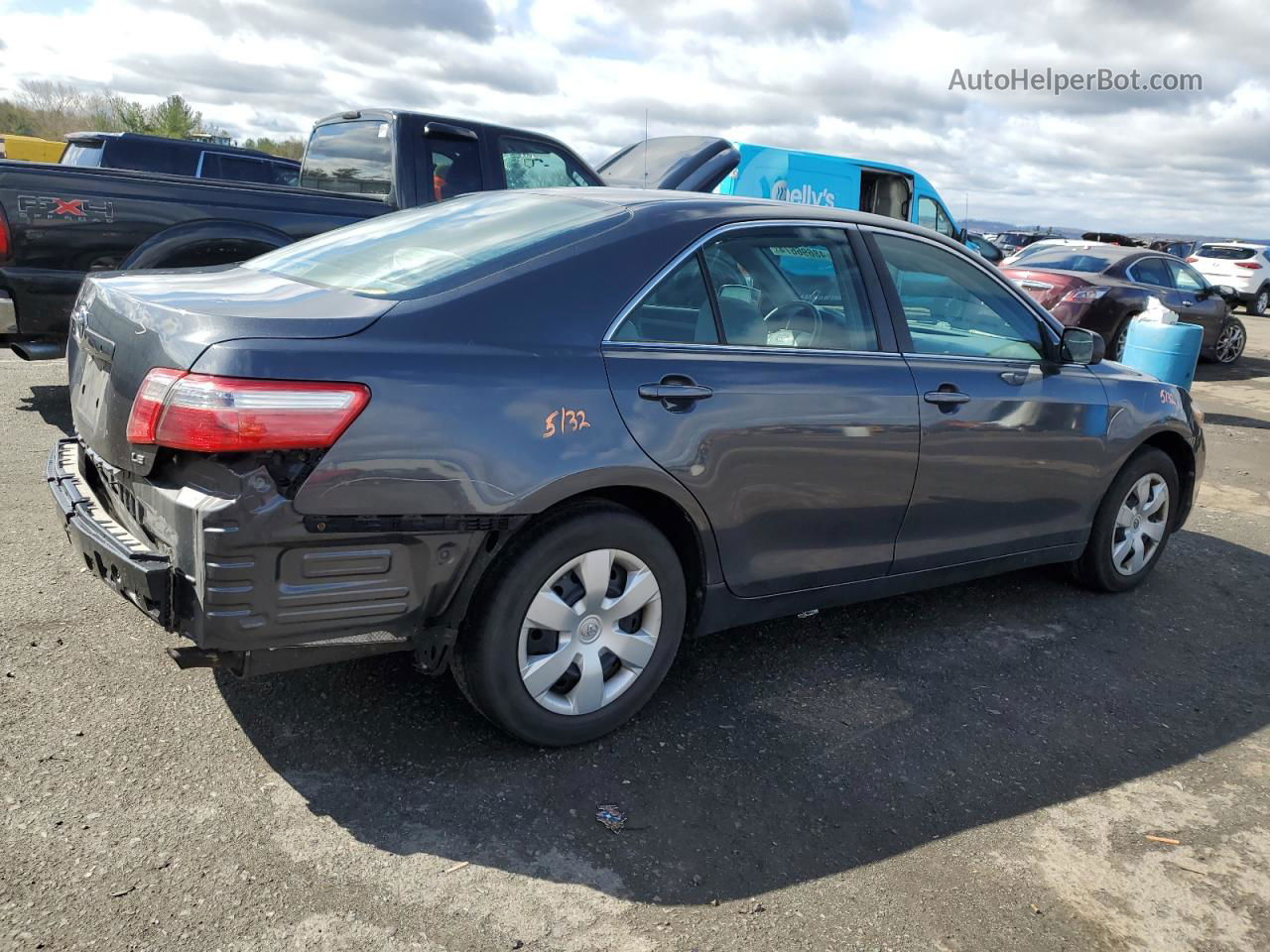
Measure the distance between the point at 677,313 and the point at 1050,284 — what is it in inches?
411

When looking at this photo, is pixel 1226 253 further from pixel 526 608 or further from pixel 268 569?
pixel 268 569

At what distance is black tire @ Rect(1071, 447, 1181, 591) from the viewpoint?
4.98m

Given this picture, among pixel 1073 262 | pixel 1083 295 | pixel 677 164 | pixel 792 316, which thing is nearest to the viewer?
pixel 792 316

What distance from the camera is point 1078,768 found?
352cm

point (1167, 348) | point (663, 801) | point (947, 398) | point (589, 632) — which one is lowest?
point (663, 801)

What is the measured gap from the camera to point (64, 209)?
613cm

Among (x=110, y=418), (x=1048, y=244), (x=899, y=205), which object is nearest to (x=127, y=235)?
(x=110, y=418)

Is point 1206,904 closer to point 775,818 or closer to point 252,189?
point 775,818

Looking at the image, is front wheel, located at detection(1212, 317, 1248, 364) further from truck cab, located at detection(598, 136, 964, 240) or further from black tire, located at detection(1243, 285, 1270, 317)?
black tire, located at detection(1243, 285, 1270, 317)

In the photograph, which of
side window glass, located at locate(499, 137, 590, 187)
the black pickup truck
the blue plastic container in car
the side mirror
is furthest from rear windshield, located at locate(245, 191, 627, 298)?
the blue plastic container in car

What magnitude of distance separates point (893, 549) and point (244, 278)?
2447 millimetres

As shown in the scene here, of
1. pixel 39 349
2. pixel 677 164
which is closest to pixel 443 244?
pixel 39 349

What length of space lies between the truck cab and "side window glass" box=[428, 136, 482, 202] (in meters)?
2.56

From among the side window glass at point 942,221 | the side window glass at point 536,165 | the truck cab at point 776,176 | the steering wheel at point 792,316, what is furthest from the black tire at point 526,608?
the side window glass at point 942,221
